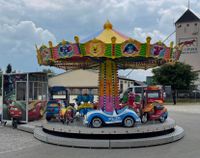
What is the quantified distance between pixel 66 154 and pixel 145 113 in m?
4.61

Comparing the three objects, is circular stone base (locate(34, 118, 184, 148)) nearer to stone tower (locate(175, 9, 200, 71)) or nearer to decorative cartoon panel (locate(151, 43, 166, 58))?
decorative cartoon panel (locate(151, 43, 166, 58))

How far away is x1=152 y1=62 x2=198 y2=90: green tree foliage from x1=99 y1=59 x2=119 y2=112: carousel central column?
100ft

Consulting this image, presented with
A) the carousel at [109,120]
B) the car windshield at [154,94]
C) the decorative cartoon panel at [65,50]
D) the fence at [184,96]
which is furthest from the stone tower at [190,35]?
the decorative cartoon panel at [65,50]

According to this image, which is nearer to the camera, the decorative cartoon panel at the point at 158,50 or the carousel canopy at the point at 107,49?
the carousel canopy at the point at 107,49

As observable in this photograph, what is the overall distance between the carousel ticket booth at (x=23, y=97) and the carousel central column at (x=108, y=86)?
3.54 meters

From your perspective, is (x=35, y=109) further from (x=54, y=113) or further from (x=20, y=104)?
(x=54, y=113)

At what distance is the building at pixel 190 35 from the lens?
58.4 meters

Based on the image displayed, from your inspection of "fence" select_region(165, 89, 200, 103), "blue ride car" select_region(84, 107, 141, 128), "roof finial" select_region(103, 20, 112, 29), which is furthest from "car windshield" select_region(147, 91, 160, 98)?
"fence" select_region(165, 89, 200, 103)

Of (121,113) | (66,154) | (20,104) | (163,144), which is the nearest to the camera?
(66,154)

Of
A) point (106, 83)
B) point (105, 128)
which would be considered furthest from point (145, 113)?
point (105, 128)

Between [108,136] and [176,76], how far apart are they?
33.0 meters

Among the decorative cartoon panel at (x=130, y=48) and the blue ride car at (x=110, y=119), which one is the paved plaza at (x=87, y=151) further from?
the decorative cartoon panel at (x=130, y=48)

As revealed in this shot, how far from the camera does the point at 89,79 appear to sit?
190ft

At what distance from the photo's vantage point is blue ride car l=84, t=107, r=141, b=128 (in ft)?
33.0
